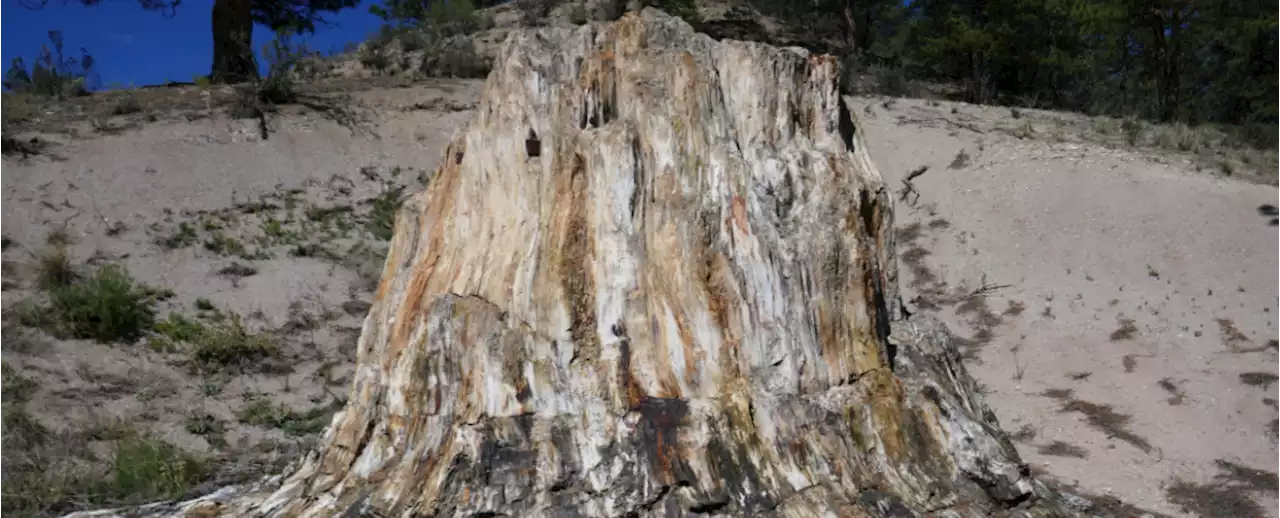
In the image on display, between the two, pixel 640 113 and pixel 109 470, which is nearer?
pixel 640 113

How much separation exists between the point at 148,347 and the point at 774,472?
21.4 ft

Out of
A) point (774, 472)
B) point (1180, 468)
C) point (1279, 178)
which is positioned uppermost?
point (774, 472)

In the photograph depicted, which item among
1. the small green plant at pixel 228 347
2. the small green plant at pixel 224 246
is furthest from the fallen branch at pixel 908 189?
the small green plant at pixel 228 347

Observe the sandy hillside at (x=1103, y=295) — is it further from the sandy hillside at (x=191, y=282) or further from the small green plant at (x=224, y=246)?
the small green plant at (x=224, y=246)

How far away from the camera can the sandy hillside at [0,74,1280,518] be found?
23.8 feet

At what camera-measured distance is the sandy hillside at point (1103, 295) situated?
318 inches

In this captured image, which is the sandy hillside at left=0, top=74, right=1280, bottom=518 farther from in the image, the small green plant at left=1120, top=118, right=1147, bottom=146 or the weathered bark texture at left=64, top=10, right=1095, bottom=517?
the weathered bark texture at left=64, top=10, right=1095, bottom=517

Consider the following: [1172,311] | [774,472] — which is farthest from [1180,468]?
[774,472]

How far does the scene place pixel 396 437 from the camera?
13.9 feet

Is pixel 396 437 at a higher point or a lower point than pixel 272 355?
higher

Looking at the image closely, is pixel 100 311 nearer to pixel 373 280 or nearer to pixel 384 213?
pixel 373 280

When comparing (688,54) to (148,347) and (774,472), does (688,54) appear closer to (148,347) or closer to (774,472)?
(774,472)

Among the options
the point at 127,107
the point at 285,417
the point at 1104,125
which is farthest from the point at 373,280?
the point at 1104,125

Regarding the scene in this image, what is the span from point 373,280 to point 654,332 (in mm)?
6967
